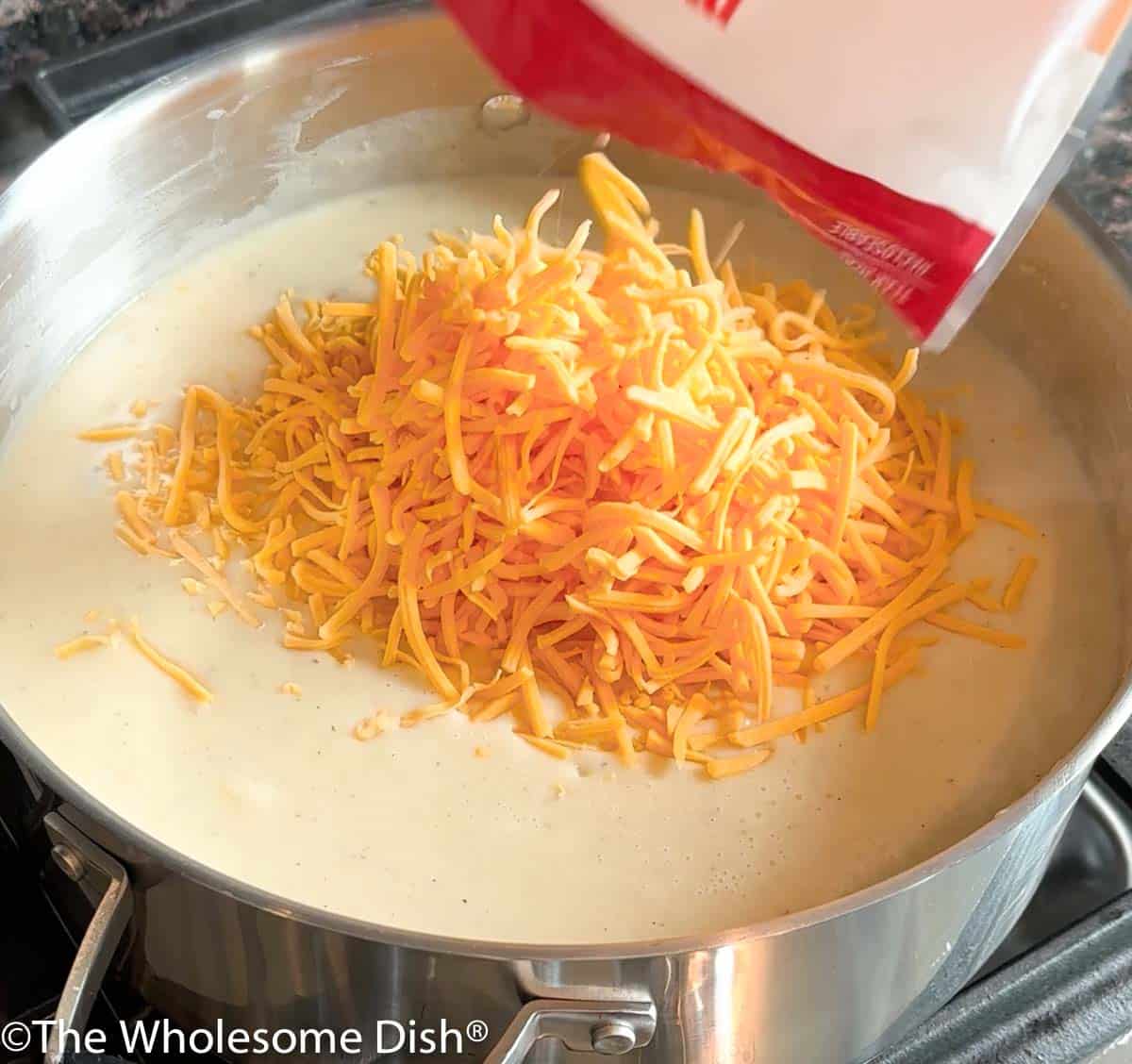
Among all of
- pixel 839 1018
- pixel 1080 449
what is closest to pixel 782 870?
pixel 839 1018

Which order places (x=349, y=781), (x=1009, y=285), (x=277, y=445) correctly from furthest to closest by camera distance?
(x=1009, y=285), (x=277, y=445), (x=349, y=781)

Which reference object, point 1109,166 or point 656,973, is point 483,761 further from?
point 1109,166

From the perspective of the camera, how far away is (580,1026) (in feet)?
2.02

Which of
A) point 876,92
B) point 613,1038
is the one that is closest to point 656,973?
point 613,1038

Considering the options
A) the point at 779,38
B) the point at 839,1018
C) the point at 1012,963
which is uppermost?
the point at 779,38

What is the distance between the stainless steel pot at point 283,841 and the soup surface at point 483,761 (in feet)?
0.24

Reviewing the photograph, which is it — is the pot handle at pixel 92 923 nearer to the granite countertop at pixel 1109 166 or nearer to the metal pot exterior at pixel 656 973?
the metal pot exterior at pixel 656 973

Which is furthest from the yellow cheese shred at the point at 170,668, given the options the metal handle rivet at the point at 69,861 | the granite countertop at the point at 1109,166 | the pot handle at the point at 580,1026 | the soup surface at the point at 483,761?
the granite countertop at the point at 1109,166

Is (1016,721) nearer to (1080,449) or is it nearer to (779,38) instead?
(1080,449)

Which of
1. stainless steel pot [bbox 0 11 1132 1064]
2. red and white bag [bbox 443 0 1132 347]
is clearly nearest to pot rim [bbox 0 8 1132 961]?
stainless steel pot [bbox 0 11 1132 1064]

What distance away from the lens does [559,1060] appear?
66 cm

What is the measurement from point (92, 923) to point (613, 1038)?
26 cm

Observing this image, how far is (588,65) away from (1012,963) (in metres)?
0.56

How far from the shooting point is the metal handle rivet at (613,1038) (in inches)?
24.0
